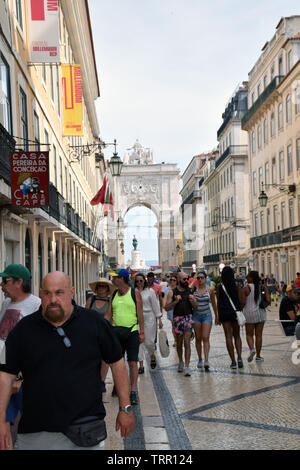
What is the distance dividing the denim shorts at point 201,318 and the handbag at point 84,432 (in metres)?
6.29

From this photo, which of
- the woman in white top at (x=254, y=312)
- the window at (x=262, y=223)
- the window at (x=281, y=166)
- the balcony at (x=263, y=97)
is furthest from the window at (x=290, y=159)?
the woman in white top at (x=254, y=312)

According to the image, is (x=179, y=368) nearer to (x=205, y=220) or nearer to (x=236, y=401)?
(x=236, y=401)

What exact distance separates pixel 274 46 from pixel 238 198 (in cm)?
1681

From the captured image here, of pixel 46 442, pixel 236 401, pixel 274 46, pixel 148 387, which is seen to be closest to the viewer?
pixel 46 442

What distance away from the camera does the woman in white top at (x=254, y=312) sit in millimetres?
9758

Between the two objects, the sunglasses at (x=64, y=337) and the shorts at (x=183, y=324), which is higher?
the sunglasses at (x=64, y=337)

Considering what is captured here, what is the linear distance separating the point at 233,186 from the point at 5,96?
132 feet

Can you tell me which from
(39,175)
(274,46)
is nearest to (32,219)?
(39,175)

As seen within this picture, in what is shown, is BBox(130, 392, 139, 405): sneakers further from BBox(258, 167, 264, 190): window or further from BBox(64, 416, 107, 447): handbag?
BBox(258, 167, 264, 190): window

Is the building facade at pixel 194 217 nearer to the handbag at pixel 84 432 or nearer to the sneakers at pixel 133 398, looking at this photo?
the sneakers at pixel 133 398

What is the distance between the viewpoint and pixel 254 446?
4977 mm

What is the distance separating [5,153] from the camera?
10000 mm

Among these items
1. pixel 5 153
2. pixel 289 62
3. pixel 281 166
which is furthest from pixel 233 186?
pixel 5 153

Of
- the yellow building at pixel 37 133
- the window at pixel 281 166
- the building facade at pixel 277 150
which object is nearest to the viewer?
the yellow building at pixel 37 133
